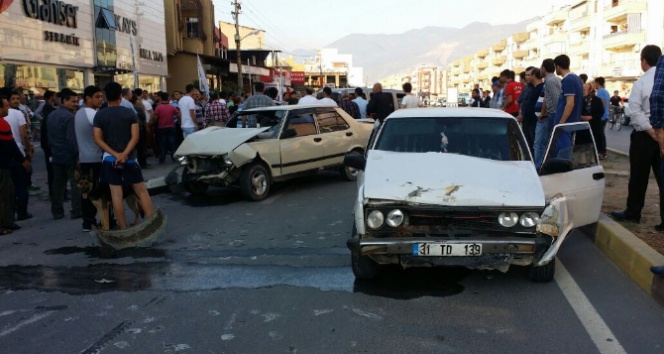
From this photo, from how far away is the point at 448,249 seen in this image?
4422 mm

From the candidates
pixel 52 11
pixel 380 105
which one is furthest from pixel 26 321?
pixel 52 11

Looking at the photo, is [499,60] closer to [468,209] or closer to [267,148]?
[267,148]

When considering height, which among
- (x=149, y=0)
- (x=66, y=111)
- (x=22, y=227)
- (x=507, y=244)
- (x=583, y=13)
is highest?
(x=583, y=13)

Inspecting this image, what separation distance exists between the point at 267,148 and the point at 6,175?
3.84 meters

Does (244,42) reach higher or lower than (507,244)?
higher

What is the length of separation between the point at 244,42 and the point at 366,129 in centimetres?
9570

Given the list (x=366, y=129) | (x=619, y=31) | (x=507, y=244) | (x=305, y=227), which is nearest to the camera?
(x=507, y=244)

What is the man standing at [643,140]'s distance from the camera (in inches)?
241

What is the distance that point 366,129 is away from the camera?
11.7 m

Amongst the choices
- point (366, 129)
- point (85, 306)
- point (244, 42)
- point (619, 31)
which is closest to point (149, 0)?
point (366, 129)

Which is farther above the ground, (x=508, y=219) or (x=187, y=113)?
(x=187, y=113)

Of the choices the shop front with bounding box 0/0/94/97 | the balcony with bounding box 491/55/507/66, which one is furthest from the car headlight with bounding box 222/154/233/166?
the balcony with bounding box 491/55/507/66

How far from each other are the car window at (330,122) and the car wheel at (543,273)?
20.8 feet

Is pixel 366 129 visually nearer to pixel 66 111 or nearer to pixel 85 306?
pixel 66 111
